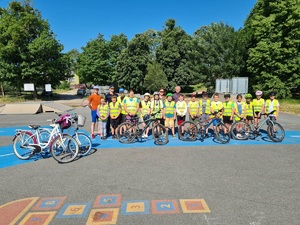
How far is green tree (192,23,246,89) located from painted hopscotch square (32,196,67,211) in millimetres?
32830

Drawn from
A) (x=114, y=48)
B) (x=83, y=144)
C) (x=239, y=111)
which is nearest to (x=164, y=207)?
(x=83, y=144)

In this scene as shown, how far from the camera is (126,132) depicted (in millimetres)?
8211

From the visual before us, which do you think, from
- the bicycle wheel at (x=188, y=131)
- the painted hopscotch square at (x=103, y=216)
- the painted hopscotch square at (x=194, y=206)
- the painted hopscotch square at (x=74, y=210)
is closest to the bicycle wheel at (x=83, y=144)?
the painted hopscotch square at (x=74, y=210)

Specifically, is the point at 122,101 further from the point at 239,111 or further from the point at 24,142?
the point at 239,111

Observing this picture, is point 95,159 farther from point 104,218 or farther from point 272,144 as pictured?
point 272,144

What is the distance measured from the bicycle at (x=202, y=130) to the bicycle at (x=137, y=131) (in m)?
0.75

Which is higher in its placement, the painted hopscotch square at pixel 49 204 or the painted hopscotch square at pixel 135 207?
the painted hopscotch square at pixel 49 204

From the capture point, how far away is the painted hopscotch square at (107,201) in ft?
13.4

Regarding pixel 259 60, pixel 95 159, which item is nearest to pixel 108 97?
pixel 95 159

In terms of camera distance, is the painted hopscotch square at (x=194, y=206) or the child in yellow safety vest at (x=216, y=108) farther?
the child in yellow safety vest at (x=216, y=108)

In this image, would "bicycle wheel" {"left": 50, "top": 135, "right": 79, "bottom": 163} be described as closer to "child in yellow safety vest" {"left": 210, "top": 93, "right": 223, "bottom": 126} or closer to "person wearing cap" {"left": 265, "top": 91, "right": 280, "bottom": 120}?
"child in yellow safety vest" {"left": 210, "top": 93, "right": 223, "bottom": 126}

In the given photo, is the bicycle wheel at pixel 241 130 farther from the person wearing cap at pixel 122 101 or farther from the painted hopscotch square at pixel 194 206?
the painted hopscotch square at pixel 194 206

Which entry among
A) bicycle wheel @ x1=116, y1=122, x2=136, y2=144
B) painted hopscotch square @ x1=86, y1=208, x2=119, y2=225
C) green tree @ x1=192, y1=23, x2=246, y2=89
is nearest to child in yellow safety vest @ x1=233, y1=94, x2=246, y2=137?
bicycle wheel @ x1=116, y1=122, x2=136, y2=144

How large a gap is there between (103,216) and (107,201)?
483 millimetres
